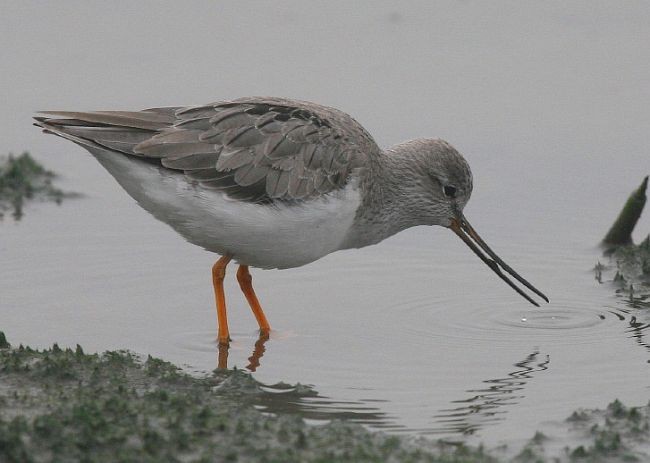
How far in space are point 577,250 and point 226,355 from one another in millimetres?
4015

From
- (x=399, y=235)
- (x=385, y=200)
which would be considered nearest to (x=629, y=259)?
(x=399, y=235)

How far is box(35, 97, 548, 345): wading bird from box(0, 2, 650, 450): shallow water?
2.59ft

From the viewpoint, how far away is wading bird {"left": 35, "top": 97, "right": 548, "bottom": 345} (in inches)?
368

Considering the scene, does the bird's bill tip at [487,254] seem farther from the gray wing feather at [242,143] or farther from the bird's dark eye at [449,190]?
the gray wing feather at [242,143]

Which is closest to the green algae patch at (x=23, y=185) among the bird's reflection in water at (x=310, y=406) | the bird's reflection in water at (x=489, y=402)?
the bird's reflection in water at (x=310, y=406)

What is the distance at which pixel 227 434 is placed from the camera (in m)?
7.40

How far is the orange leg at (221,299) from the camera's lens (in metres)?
9.79

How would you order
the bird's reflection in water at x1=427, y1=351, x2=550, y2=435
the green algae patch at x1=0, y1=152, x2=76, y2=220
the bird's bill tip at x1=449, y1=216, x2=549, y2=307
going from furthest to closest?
the green algae patch at x1=0, y1=152, x2=76, y2=220
the bird's bill tip at x1=449, y1=216, x2=549, y2=307
the bird's reflection in water at x1=427, y1=351, x2=550, y2=435

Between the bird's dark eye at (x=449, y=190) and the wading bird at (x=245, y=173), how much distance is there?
0.84 m

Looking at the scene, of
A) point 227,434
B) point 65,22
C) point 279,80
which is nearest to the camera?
point 227,434

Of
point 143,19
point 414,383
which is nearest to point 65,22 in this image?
point 143,19

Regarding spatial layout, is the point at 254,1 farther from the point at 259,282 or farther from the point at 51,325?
the point at 51,325

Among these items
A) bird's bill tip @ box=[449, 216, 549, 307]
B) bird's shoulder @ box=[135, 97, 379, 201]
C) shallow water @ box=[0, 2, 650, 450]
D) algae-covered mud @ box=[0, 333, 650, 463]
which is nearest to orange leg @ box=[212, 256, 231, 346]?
shallow water @ box=[0, 2, 650, 450]

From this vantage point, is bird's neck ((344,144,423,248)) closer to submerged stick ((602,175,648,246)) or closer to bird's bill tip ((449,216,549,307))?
bird's bill tip ((449,216,549,307))
